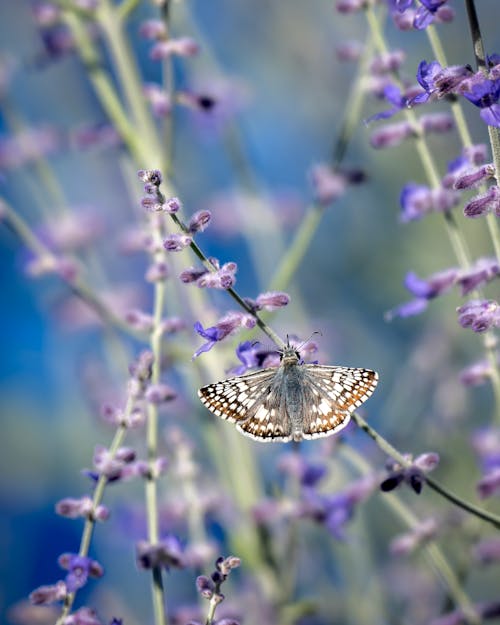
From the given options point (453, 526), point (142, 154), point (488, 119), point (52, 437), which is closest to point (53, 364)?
point (52, 437)

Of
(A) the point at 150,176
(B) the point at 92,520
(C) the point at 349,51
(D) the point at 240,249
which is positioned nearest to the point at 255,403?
(B) the point at 92,520

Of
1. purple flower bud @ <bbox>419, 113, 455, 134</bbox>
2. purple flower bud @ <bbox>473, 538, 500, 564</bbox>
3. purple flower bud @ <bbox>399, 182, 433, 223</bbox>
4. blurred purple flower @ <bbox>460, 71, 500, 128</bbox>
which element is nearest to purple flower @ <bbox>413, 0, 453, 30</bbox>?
blurred purple flower @ <bbox>460, 71, 500, 128</bbox>

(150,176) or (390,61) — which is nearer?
(150,176)

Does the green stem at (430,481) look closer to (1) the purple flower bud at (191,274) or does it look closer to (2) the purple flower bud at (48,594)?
(1) the purple flower bud at (191,274)

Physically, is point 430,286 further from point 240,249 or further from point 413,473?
point 240,249

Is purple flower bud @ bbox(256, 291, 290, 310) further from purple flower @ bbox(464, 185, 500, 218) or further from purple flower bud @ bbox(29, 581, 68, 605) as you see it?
purple flower bud @ bbox(29, 581, 68, 605)

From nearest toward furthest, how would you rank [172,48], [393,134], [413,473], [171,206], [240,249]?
[171,206], [413,473], [393,134], [172,48], [240,249]
